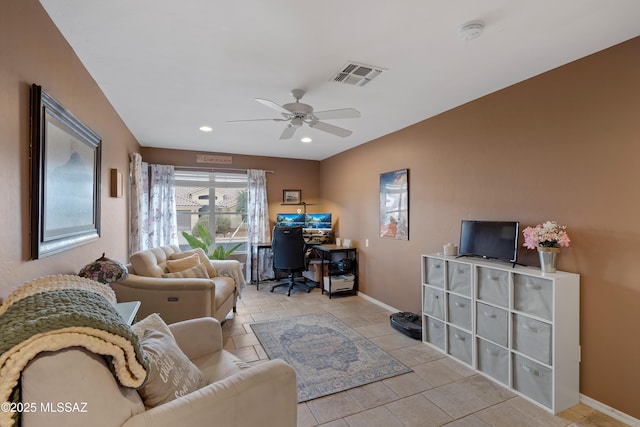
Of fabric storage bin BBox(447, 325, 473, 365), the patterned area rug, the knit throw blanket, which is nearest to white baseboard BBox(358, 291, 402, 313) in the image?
the patterned area rug

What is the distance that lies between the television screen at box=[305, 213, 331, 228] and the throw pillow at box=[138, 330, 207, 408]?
4.30 metres

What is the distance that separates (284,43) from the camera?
6.43 feet

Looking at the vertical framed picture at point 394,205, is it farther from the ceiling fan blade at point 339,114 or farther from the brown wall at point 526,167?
the ceiling fan blade at point 339,114

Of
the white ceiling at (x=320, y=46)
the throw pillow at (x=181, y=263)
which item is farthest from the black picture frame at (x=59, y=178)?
the throw pillow at (x=181, y=263)

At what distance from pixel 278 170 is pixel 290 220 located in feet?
3.34

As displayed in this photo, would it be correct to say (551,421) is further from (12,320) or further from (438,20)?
(12,320)

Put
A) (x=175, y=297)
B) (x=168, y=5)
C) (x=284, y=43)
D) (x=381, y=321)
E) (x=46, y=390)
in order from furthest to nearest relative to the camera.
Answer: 1. (x=381, y=321)
2. (x=175, y=297)
3. (x=284, y=43)
4. (x=168, y=5)
5. (x=46, y=390)

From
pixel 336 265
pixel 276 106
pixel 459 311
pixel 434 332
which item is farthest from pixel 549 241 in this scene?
pixel 336 265

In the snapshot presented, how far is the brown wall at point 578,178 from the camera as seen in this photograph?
1.96m

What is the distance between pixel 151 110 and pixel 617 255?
4.19 metres

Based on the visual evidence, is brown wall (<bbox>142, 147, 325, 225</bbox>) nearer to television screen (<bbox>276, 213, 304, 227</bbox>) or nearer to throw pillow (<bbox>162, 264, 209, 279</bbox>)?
television screen (<bbox>276, 213, 304, 227</bbox>)

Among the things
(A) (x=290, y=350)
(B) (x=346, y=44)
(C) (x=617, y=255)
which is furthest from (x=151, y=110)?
(C) (x=617, y=255)

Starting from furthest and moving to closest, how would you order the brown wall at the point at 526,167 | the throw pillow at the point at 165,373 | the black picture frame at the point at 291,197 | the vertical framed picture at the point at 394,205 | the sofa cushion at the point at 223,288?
the black picture frame at the point at 291,197
the vertical framed picture at the point at 394,205
the sofa cushion at the point at 223,288
the brown wall at the point at 526,167
the throw pillow at the point at 165,373

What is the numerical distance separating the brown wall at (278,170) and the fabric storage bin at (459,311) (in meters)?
3.60
